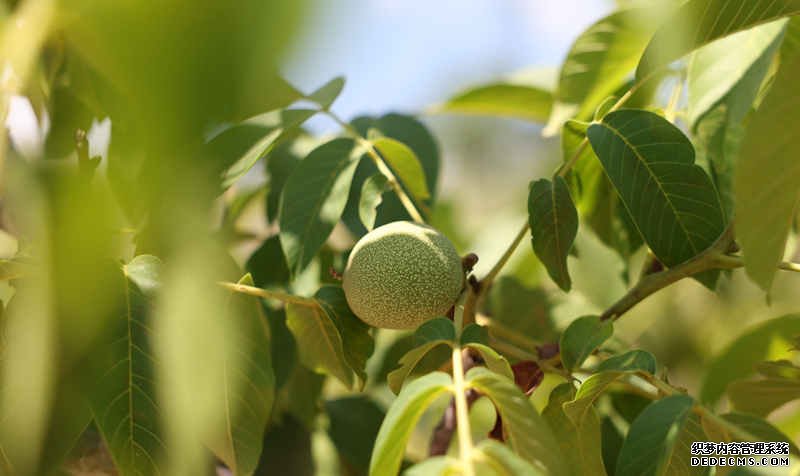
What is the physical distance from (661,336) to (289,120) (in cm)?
147

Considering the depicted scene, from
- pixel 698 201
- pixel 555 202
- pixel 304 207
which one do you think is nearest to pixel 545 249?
pixel 555 202

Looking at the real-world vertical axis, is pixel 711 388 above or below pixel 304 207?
below

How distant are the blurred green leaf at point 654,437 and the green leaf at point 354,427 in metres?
0.62

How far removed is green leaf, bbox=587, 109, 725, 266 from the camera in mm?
789

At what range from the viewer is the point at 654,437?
62cm

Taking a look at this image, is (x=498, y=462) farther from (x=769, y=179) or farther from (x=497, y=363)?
(x=769, y=179)

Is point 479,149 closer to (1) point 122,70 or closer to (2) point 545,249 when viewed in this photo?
(2) point 545,249

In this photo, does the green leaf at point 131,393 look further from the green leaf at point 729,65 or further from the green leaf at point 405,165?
the green leaf at point 729,65

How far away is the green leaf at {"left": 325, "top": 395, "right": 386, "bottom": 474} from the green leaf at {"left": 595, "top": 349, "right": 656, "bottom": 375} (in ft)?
1.88

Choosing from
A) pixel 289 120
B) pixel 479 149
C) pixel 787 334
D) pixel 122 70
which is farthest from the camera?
pixel 479 149

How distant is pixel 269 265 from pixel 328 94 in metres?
0.28

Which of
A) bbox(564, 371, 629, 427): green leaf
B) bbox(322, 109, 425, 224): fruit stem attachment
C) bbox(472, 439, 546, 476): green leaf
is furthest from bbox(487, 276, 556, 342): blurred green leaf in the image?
bbox(472, 439, 546, 476): green leaf

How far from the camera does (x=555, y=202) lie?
830 millimetres

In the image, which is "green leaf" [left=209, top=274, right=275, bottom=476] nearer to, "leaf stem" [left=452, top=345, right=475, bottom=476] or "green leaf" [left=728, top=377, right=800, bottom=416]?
"leaf stem" [left=452, top=345, right=475, bottom=476]
